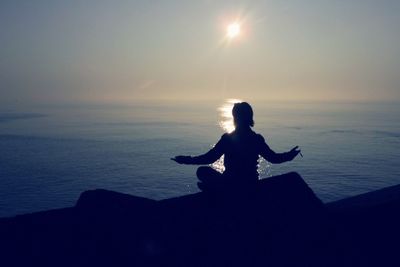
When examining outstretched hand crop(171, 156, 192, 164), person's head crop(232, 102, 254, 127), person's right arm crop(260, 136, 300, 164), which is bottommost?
outstretched hand crop(171, 156, 192, 164)

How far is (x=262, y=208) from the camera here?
5.65m

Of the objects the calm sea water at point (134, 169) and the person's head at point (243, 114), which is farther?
the calm sea water at point (134, 169)

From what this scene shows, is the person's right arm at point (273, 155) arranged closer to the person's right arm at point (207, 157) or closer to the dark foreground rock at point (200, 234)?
the dark foreground rock at point (200, 234)

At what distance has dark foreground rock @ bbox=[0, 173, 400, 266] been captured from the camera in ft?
16.5

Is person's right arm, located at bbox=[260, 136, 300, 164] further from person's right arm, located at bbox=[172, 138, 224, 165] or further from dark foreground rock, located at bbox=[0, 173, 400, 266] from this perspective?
person's right arm, located at bbox=[172, 138, 224, 165]

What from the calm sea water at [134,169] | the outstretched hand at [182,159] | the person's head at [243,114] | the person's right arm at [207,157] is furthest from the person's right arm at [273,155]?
the calm sea water at [134,169]

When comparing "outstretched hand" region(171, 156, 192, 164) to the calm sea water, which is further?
the calm sea water

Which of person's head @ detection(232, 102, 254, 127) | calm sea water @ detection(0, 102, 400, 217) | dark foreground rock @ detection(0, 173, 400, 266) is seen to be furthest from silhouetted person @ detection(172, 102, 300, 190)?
calm sea water @ detection(0, 102, 400, 217)

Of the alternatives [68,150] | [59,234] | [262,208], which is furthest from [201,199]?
[68,150]

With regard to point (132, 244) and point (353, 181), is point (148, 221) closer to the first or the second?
point (132, 244)

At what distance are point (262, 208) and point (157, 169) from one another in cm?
6789

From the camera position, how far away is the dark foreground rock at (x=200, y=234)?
5023mm

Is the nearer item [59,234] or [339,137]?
[59,234]

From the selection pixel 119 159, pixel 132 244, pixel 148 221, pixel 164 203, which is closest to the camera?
pixel 132 244
